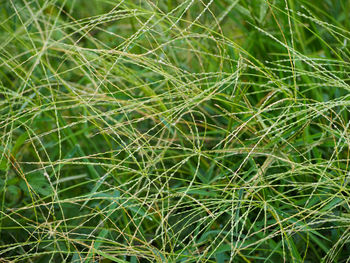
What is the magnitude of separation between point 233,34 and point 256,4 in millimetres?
255

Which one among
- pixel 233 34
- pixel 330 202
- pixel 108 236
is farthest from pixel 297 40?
→ pixel 108 236

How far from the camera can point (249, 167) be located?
154 centimetres

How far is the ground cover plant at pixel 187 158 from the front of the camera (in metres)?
1.30

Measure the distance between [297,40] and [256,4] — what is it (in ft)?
0.57

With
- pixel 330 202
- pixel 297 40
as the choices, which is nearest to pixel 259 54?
pixel 297 40

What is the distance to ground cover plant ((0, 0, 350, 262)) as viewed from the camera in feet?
4.28

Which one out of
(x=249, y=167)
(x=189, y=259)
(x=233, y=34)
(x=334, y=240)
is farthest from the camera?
(x=233, y=34)

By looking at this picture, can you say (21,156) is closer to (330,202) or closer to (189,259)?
(189,259)

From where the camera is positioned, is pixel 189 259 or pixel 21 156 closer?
pixel 189 259

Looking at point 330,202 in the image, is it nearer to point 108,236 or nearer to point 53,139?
point 108,236

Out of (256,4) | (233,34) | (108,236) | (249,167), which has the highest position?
(256,4)

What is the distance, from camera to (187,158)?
49.0 inches

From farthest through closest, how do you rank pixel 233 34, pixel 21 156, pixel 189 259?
1. pixel 233 34
2. pixel 21 156
3. pixel 189 259

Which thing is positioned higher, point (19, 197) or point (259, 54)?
point (259, 54)
